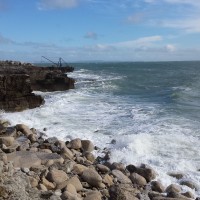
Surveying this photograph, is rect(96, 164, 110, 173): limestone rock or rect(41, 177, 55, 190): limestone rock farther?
rect(96, 164, 110, 173): limestone rock

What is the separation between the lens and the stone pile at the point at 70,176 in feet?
26.1

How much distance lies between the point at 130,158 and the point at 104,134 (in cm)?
308

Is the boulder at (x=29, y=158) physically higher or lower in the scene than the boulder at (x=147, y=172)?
higher

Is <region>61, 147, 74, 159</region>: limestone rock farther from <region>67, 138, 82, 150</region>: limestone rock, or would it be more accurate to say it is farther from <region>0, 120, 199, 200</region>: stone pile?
<region>67, 138, 82, 150</region>: limestone rock

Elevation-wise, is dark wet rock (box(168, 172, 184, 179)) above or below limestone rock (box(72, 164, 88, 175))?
below

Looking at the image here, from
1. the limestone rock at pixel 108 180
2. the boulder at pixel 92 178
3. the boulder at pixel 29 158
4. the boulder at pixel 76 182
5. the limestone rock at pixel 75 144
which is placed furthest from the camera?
the limestone rock at pixel 75 144

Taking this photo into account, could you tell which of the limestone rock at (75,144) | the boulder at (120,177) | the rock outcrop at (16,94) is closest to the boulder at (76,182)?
the boulder at (120,177)

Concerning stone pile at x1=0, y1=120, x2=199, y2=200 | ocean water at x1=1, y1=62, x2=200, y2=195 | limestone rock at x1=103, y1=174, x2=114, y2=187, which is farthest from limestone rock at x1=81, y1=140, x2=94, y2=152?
limestone rock at x1=103, y1=174, x2=114, y2=187

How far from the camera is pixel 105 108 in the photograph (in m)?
22.1

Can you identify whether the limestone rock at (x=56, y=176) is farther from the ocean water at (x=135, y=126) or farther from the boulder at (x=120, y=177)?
the ocean water at (x=135, y=126)

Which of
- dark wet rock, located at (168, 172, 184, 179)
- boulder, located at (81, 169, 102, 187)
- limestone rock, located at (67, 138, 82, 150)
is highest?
limestone rock, located at (67, 138, 82, 150)

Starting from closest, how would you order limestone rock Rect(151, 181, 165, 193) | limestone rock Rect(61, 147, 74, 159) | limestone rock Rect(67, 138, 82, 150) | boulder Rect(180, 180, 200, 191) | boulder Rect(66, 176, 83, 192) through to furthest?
boulder Rect(66, 176, 83, 192) → limestone rock Rect(151, 181, 165, 193) → boulder Rect(180, 180, 200, 191) → limestone rock Rect(61, 147, 74, 159) → limestone rock Rect(67, 138, 82, 150)

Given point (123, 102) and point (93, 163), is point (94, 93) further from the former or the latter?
point (93, 163)

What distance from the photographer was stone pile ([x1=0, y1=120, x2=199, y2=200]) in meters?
7.96
